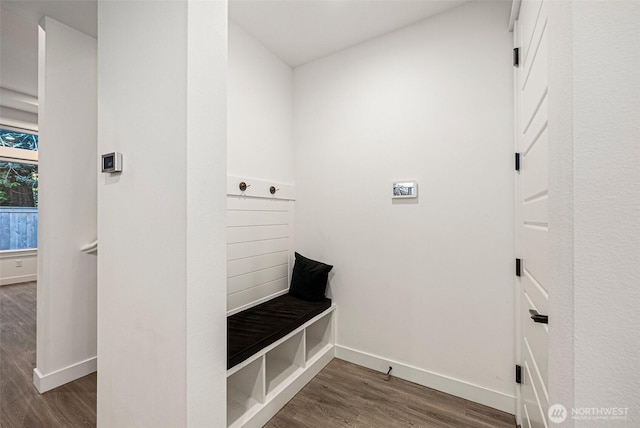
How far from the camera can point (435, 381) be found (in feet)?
6.26

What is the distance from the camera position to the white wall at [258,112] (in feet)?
6.77

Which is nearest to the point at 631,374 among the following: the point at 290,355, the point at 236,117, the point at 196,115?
the point at 196,115

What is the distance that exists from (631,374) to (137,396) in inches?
64.2

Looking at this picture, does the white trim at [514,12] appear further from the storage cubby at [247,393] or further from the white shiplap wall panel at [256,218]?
the storage cubby at [247,393]

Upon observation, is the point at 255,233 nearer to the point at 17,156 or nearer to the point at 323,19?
the point at 323,19

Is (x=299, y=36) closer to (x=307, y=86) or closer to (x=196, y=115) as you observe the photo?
(x=307, y=86)

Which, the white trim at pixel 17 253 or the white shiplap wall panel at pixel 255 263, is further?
the white trim at pixel 17 253

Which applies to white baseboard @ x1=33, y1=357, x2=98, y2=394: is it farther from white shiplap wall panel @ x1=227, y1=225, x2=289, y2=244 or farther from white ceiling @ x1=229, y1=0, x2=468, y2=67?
white ceiling @ x1=229, y1=0, x2=468, y2=67

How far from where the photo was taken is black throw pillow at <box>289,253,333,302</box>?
7.44 ft

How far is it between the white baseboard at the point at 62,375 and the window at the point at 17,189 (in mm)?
4372

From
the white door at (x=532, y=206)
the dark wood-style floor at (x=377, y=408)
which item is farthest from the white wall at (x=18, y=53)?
the dark wood-style floor at (x=377, y=408)

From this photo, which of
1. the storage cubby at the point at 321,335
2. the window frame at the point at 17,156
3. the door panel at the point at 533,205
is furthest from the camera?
the window frame at the point at 17,156

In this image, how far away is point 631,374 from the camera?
514 mm

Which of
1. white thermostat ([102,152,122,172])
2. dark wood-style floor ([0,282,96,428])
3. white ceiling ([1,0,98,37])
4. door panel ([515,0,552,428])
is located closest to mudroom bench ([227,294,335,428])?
dark wood-style floor ([0,282,96,428])
